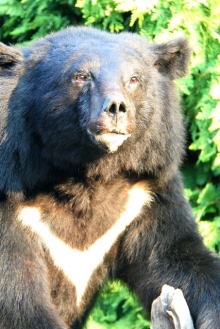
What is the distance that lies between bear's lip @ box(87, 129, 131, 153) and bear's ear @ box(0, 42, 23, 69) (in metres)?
0.73

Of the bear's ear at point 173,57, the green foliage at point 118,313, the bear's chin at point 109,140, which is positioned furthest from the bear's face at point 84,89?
the green foliage at point 118,313

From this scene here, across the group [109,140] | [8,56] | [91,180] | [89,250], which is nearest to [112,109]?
[109,140]

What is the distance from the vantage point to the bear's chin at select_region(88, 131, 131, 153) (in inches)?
211

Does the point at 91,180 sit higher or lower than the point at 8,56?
lower

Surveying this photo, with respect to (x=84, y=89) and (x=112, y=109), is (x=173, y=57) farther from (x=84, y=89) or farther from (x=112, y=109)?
(x=112, y=109)

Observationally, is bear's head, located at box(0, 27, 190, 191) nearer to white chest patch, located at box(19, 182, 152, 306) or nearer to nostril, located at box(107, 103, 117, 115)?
nostril, located at box(107, 103, 117, 115)

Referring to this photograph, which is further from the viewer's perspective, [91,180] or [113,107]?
[91,180]

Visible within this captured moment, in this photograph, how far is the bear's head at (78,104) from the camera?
558cm

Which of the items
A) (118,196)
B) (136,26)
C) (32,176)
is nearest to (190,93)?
(136,26)

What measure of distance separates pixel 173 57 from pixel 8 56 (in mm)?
1053

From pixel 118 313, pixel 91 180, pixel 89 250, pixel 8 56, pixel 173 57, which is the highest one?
pixel 173 57

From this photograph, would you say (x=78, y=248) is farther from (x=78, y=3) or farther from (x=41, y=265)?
(x=78, y=3)

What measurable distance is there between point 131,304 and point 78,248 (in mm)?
1772

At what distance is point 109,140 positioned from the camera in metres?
5.36
